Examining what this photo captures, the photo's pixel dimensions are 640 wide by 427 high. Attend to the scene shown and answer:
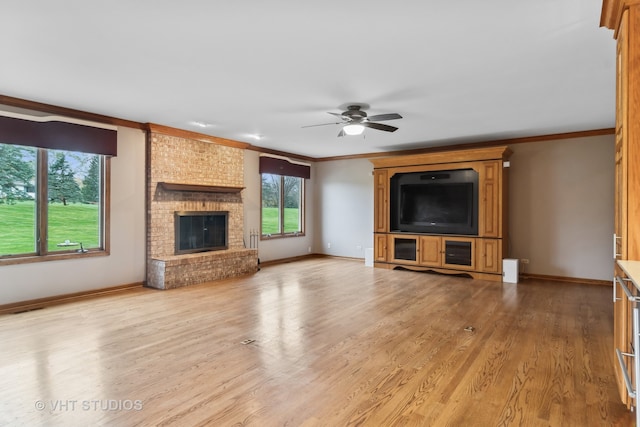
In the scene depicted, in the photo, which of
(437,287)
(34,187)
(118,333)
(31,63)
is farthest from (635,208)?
(34,187)

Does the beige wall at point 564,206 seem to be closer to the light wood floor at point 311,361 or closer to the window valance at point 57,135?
the light wood floor at point 311,361

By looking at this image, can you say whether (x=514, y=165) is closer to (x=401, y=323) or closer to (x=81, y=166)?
(x=401, y=323)

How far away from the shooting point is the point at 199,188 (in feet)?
21.0

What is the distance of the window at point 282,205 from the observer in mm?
8234

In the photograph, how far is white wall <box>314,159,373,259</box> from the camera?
8789mm

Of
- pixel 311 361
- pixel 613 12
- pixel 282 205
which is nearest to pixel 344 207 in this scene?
pixel 282 205

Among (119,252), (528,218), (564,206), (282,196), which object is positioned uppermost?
(282,196)

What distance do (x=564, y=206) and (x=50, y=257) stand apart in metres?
8.05

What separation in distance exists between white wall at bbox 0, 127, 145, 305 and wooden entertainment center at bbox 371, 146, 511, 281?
4595 millimetres

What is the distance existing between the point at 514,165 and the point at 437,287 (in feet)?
9.53

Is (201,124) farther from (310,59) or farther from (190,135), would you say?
(310,59)

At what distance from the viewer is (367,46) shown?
300 cm

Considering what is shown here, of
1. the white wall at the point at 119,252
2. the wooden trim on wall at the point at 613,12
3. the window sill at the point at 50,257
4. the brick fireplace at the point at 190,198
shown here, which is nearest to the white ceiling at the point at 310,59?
the wooden trim on wall at the point at 613,12

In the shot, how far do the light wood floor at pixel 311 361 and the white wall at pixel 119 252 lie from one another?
45 cm
